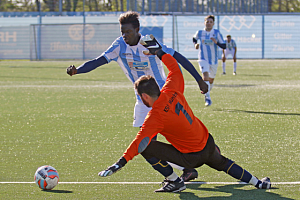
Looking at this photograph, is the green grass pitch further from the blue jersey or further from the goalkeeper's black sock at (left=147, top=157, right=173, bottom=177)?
the blue jersey

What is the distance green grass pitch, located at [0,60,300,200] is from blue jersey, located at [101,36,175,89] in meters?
1.15

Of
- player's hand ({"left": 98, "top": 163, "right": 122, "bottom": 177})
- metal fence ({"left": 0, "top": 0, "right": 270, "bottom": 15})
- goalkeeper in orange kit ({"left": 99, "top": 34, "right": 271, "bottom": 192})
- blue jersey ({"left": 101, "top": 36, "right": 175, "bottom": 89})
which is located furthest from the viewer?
metal fence ({"left": 0, "top": 0, "right": 270, "bottom": 15})

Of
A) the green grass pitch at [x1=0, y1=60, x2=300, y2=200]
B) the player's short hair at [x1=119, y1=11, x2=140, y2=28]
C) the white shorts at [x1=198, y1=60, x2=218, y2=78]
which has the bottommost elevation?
the green grass pitch at [x1=0, y1=60, x2=300, y2=200]

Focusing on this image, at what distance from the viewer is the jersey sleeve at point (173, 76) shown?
4355 mm

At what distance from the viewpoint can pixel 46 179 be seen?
440 cm

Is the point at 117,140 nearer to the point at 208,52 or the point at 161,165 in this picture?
the point at 161,165

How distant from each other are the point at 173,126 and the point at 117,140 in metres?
3.14

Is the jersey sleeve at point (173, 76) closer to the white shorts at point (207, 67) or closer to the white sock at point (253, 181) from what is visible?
the white sock at point (253, 181)

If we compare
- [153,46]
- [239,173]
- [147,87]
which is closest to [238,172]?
[239,173]

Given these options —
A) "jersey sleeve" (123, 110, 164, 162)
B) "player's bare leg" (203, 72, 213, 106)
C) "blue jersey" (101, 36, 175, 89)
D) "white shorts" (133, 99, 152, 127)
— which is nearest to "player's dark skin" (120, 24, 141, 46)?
"blue jersey" (101, 36, 175, 89)

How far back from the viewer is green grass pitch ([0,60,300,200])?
440 centimetres

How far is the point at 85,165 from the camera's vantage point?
213 inches

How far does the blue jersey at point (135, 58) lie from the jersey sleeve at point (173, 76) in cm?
52

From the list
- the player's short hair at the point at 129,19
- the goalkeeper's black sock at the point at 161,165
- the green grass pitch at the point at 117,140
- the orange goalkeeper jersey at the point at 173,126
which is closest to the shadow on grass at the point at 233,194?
the green grass pitch at the point at 117,140
